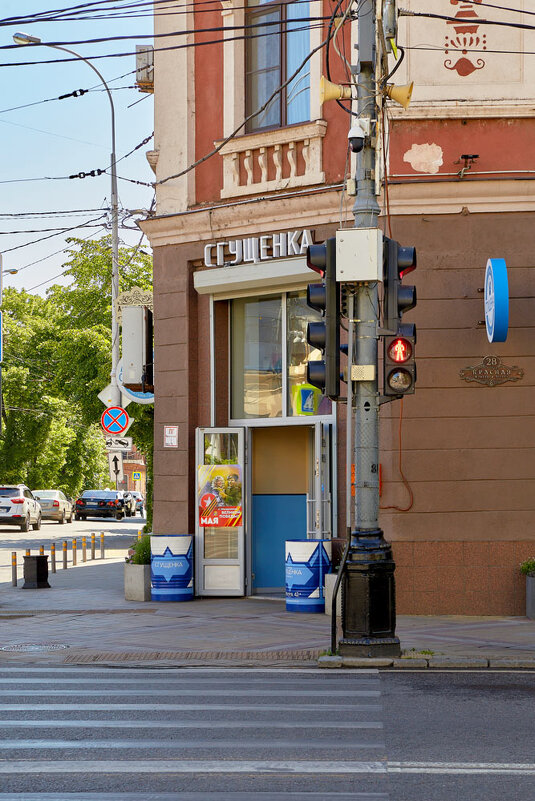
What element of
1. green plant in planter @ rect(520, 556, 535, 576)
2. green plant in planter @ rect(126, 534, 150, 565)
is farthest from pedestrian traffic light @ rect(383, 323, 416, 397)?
green plant in planter @ rect(126, 534, 150, 565)

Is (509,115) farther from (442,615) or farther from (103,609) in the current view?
(103,609)

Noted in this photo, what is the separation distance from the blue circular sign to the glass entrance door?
16.2 ft

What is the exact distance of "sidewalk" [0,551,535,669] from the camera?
11805 mm

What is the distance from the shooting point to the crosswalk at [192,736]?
6422 millimetres

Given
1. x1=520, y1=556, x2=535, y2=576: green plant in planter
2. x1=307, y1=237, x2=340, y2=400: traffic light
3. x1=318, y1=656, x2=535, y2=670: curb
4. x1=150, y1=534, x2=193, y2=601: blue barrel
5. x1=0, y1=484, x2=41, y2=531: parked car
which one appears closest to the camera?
x1=318, y1=656, x2=535, y2=670: curb

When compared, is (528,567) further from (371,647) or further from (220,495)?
(220,495)

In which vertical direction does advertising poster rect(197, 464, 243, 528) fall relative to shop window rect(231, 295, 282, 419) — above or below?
below

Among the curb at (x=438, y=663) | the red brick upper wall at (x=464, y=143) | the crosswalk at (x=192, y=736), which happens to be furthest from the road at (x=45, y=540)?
the crosswalk at (x=192, y=736)

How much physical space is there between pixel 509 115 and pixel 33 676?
9735 millimetres

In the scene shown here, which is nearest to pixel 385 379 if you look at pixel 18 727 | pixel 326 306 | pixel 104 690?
pixel 326 306

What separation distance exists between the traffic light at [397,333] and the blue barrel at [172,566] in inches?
245

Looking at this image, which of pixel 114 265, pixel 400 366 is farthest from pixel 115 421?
pixel 400 366

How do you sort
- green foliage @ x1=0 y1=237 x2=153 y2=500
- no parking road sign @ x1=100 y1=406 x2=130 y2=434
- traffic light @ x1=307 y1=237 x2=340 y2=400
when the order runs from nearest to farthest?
traffic light @ x1=307 y1=237 x2=340 y2=400 → no parking road sign @ x1=100 y1=406 x2=130 y2=434 → green foliage @ x1=0 y1=237 x2=153 y2=500

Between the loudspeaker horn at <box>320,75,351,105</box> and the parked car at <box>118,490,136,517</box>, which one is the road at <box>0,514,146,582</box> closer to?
the parked car at <box>118,490,136,517</box>
